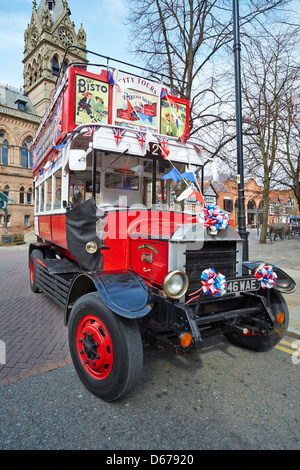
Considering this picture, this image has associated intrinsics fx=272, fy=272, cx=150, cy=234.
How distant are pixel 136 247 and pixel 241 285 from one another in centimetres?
121

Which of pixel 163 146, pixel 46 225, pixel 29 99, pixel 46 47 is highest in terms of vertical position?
pixel 46 47

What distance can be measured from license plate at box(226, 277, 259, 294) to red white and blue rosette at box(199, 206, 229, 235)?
1.78ft

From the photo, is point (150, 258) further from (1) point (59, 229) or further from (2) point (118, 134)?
(1) point (59, 229)

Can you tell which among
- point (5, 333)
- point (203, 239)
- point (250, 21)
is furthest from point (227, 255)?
point (250, 21)

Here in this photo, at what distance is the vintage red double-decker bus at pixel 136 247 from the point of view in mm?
2461

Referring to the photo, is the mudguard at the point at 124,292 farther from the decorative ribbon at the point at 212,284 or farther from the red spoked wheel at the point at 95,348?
the decorative ribbon at the point at 212,284

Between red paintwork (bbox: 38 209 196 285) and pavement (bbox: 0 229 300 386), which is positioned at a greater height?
red paintwork (bbox: 38 209 196 285)

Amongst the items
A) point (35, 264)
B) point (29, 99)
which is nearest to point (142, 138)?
point (35, 264)

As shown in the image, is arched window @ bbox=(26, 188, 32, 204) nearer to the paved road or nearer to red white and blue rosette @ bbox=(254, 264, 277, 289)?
the paved road

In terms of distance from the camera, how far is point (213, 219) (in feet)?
9.15

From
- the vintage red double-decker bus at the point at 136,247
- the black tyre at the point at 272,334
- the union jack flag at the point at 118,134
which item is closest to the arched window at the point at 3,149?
the vintage red double-decker bus at the point at 136,247

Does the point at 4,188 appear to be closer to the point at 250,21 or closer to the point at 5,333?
the point at 250,21

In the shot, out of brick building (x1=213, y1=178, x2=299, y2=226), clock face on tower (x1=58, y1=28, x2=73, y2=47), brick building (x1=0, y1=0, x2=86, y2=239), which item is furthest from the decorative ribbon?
clock face on tower (x1=58, y1=28, x2=73, y2=47)

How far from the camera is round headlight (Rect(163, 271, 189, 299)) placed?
2418 millimetres
